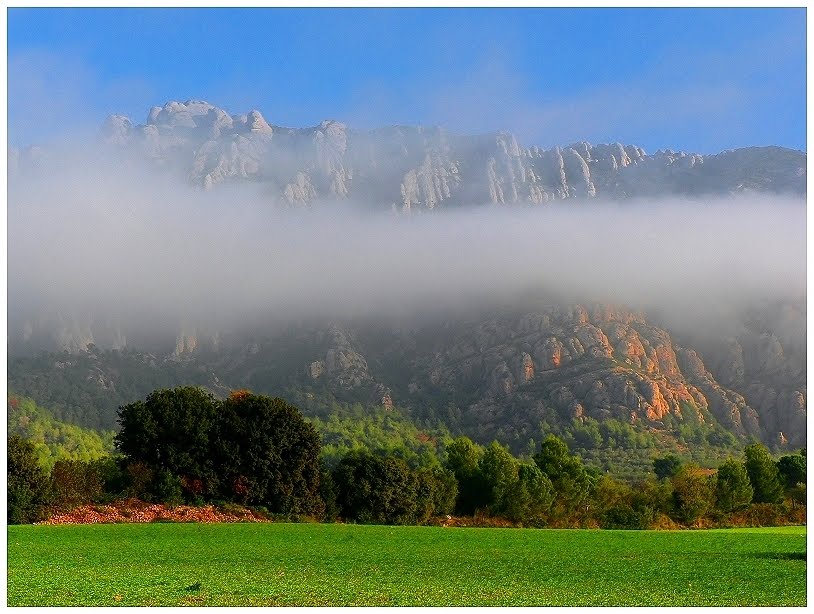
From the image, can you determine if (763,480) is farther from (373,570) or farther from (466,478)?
(373,570)

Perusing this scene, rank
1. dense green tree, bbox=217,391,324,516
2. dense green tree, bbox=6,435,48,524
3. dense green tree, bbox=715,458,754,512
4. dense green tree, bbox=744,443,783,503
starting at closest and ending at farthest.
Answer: dense green tree, bbox=6,435,48,524
dense green tree, bbox=217,391,324,516
dense green tree, bbox=715,458,754,512
dense green tree, bbox=744,443,783,503

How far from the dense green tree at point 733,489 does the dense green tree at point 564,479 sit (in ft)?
41.2

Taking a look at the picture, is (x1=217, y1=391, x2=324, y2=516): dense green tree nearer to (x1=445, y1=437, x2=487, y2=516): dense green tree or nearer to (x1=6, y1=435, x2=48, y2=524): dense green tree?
(x1=6, y1=435, x2=48, y2=524): dense green tree

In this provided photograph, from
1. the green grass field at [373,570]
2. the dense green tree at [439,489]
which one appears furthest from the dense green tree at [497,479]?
the green grass field at [373,570]

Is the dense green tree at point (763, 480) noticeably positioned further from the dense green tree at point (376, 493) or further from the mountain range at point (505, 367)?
the mountain range at point (505, 367)

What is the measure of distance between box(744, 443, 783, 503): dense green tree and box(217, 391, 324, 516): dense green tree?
48.4 meters

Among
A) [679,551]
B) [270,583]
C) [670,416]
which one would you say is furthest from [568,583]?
[670,416]

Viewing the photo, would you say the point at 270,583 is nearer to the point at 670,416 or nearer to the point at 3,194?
the point at 3,194

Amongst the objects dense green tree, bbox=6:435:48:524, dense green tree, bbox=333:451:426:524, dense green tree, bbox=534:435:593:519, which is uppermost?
dense green tree, bbox=6:435:48:524

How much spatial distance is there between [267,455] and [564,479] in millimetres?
28476

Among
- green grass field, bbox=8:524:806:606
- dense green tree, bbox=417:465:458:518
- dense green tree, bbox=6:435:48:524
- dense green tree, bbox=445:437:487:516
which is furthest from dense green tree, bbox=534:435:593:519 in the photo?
dense green tree, bbox=6:435:48:524

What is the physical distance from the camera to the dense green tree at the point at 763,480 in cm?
8038

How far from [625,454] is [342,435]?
44055mm

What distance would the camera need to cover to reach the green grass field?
18.5 meters
